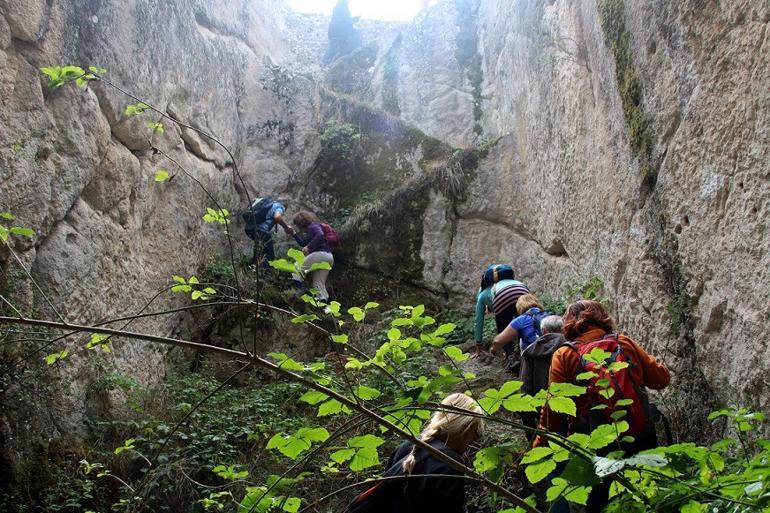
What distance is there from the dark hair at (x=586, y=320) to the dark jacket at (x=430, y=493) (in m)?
1.29

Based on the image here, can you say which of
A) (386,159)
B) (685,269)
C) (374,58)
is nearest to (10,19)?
(685,269)

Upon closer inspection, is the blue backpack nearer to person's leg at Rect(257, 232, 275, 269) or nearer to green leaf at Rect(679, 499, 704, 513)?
green leaf at Rect(679, 499, 704, 513)

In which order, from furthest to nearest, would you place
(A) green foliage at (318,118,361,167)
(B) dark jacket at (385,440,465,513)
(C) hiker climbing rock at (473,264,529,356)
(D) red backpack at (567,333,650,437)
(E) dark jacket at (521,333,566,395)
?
1. (A) green foliage at (318,118,361,167)
2. (C) hiker climbing rock at (473,264,529,356)
3. (E) dark jacket at (521,333,566,395)
4. (D) red backpack at (567,333,650,437)
5. (B) dark jacket at (385,440,465,513)

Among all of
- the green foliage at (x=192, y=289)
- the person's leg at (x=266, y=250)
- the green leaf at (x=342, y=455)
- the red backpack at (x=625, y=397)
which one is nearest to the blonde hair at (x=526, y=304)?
A: the red backpack at (x=625, y=397)

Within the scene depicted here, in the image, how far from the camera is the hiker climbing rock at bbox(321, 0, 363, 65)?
56.5ft

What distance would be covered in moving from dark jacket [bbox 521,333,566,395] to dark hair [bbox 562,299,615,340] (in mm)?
597

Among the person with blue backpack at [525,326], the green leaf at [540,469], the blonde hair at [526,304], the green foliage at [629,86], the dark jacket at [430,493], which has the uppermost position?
the green foliage at [629,86]

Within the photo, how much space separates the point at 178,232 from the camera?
8.50 metres

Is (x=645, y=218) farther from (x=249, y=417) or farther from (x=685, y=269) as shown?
(x=249, y=417)

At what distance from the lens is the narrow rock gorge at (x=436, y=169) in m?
3.95

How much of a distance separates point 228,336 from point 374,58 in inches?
396

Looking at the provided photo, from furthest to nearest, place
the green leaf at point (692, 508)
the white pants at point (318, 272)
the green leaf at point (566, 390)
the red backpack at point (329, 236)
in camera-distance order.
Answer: the red backpack at point (329, 236)
the white pants at point (318, 272)
the green leaf at point (566, 390)
the green leaf at point (692, 508)

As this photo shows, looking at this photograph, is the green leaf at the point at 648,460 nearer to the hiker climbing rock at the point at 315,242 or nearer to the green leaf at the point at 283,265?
the green leaf at the point at 283,265

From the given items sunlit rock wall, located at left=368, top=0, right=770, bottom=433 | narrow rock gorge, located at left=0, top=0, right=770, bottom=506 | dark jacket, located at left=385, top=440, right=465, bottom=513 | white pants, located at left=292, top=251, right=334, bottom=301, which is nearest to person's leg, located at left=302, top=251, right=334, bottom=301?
white pants, located at left=292, top=251, right=334, bottom=301
